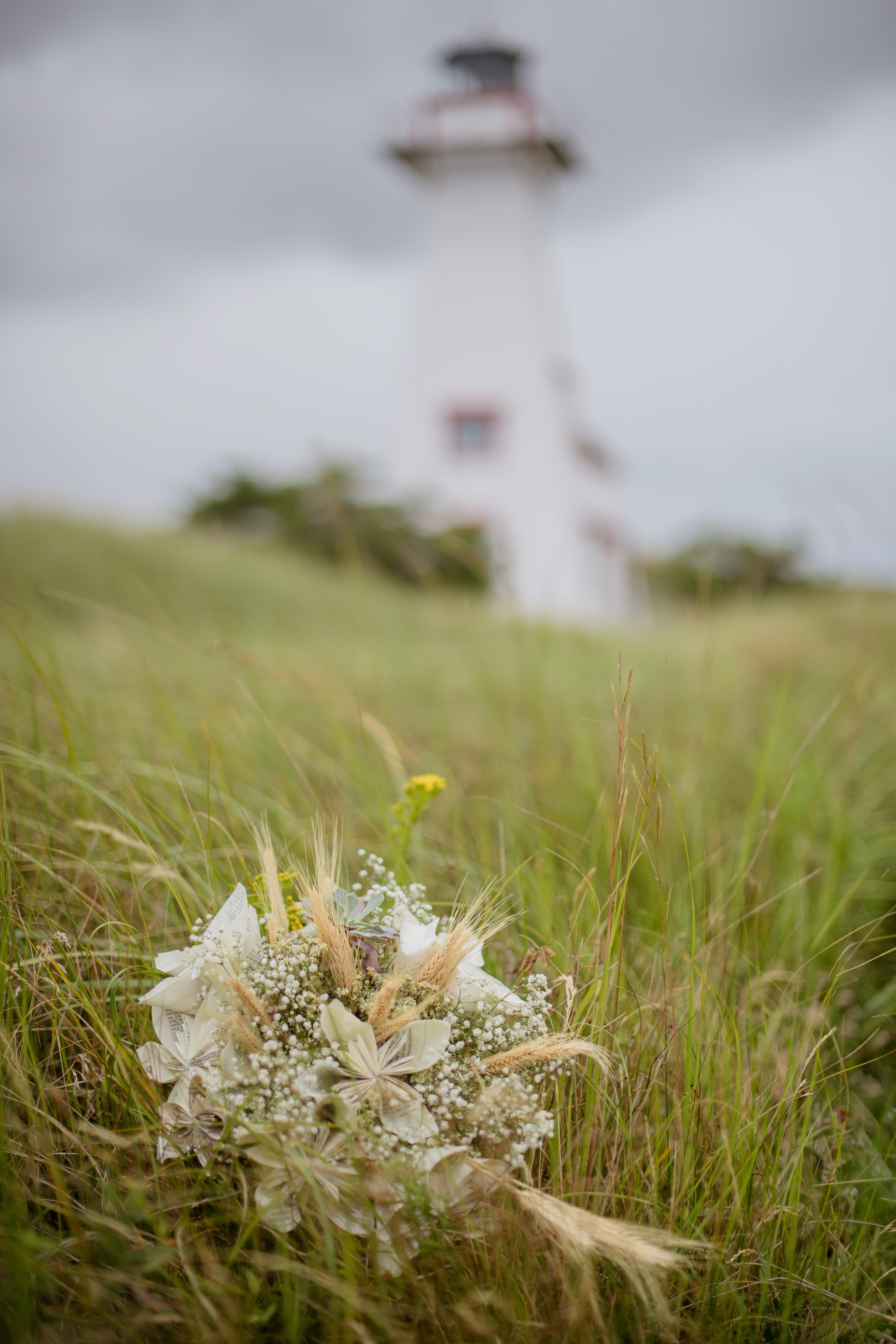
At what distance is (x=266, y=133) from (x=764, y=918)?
7.62m

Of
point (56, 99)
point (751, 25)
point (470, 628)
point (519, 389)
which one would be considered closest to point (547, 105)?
point (519, 389)

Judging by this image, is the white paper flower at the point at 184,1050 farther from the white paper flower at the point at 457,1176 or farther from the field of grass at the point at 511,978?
the white paper flower at the point at 457,1176

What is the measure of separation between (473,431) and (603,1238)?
12233 millimetres

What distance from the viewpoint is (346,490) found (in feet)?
31.6

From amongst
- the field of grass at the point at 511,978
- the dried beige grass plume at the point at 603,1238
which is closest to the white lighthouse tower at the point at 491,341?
the field of grass at the point at 511,978

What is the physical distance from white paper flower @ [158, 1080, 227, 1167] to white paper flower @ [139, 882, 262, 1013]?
8 centimetres

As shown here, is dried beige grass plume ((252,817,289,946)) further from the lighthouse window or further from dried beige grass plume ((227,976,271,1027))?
the lighthouse window

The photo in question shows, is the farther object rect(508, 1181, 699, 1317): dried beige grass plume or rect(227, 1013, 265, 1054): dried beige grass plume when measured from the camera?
rect(227, 1013, 265, 1054): dried beige grass plume

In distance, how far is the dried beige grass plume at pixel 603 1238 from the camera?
2.19 feet

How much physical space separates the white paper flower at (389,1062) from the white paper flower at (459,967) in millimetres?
62

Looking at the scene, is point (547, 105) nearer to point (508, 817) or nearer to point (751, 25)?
point (751, 25)

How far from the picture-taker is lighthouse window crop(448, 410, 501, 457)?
12.2m

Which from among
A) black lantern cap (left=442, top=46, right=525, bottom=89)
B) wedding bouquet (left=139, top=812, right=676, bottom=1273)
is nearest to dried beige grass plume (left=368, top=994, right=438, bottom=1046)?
wedding bouquet (left=139, top=812, right=676, bottom=1273)

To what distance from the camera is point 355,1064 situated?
77cm
